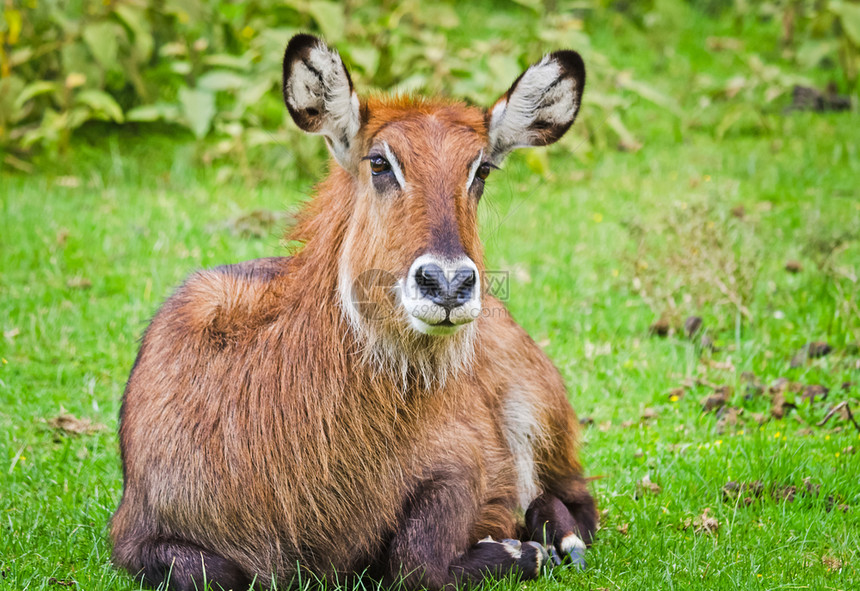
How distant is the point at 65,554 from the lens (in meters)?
4.32

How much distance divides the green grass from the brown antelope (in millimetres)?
418

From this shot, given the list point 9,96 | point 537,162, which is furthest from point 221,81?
point 537,162

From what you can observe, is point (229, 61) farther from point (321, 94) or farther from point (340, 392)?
point (340, 392)

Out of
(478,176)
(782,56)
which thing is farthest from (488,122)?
(782,56)

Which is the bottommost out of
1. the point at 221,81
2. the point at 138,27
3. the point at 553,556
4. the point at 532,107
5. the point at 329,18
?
the point at 553,556

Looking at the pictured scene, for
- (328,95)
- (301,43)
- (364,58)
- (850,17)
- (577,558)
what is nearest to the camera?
(301,43)

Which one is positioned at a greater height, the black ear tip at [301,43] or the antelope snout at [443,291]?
the black ear tip at [301,43]

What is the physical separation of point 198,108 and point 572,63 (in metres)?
6.76

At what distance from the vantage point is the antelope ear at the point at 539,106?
14.0ft

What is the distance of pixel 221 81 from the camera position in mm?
10297

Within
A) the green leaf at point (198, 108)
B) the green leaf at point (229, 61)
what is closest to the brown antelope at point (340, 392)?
the green leaf at point (198, 108)

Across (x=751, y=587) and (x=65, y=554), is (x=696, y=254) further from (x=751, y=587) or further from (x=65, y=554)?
(x=65, y=554)

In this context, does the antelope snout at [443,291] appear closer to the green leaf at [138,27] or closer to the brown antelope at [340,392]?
the brown antelope at [340,392]

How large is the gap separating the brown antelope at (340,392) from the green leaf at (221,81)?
6364mm
